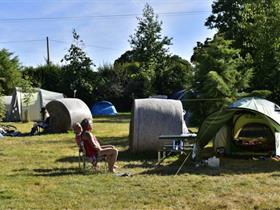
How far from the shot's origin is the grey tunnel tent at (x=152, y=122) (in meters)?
14.0

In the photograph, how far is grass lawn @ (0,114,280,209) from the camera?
27.4 feet

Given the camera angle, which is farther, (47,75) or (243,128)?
(47,75)

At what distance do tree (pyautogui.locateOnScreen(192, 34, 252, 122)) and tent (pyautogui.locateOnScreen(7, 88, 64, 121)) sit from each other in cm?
1395

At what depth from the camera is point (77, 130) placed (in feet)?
38.8

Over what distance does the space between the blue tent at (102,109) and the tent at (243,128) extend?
22.1 metres

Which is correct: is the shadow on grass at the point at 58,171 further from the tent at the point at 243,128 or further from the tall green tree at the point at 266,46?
the tall green tree at the point at 266,46

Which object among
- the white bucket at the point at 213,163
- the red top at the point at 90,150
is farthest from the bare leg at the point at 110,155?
the white bucket at the point at 213,163

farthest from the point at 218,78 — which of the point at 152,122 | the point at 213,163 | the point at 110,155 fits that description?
the point at 110,155

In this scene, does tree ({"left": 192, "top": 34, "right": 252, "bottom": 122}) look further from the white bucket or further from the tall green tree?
the white bucket

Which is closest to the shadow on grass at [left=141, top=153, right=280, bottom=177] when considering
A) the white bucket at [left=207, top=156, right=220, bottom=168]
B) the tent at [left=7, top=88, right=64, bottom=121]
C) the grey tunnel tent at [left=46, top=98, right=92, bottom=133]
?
the white bucket at [left=207, top=156, right=220, bottom=168]

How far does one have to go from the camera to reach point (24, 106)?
3039 cm

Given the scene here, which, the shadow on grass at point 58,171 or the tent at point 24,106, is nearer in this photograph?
the shadow on grass at point 58,171

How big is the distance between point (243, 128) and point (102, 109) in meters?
22.7

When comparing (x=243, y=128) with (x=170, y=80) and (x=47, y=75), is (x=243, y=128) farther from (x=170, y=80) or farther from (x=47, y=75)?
(x=47, y=75)
